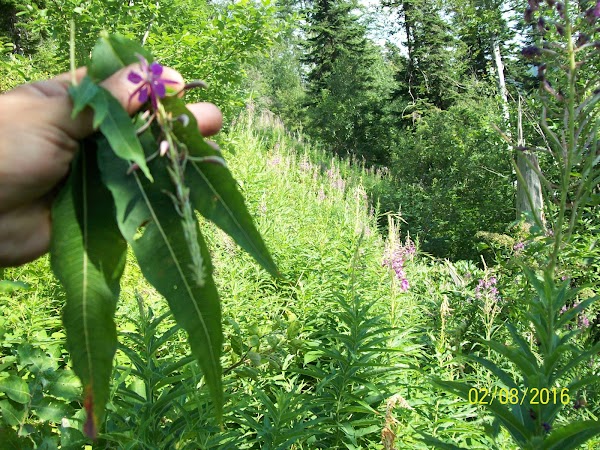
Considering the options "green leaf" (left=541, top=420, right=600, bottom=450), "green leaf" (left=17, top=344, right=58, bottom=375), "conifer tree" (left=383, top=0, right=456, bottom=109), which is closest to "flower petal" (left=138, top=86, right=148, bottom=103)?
"green leaf" (left=541, top=420, right=600, bottom=450)

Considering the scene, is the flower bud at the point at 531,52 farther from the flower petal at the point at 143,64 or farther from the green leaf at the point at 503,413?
the flower petal at the point at 143,64

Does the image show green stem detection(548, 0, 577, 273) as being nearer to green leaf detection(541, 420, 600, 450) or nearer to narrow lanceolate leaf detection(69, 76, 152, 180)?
green leaf detection(541, 420, 600, 450)

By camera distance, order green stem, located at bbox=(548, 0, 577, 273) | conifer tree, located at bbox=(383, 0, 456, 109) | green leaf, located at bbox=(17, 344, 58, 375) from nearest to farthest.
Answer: green stem, located at bbox=(548, 0, 577, 273) < green leaf, located at bbox=(17, 344, 58, 375) < conifer tree, located at bbox=(383, 0, 456, 109)

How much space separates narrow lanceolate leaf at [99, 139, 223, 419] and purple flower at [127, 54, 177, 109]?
10cm

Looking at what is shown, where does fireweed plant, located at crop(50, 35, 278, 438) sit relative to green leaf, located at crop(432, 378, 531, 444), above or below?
above

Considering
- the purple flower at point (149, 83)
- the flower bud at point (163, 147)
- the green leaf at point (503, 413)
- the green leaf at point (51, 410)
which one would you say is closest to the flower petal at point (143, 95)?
the purple flower at point (149, 83)

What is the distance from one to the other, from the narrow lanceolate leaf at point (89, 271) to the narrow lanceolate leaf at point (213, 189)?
0.47ft

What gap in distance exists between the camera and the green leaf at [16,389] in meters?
1.93

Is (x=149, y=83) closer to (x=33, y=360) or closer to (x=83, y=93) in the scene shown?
(x=83, y=93)

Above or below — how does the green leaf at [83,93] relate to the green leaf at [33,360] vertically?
above

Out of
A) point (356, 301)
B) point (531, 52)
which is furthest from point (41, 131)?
point (356, 301)

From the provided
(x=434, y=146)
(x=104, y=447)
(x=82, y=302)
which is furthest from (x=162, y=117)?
(x=434, y=146)

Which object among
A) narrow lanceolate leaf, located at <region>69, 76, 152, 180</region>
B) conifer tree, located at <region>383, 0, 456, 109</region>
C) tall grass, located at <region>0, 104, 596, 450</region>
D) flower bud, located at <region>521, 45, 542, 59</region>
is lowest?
tall grass, located at <region>0, 104, 596, 450</region>

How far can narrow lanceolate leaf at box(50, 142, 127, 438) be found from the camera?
686 mm
